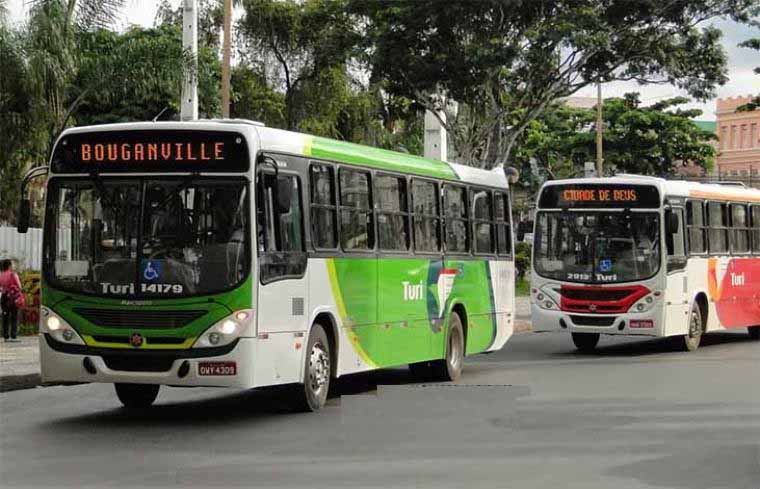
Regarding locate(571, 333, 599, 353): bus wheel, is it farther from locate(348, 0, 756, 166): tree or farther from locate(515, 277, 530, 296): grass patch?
locate(515, 277, 530, 296): grass patch

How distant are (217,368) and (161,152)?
2047mm

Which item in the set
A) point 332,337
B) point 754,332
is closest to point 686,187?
point 754,332

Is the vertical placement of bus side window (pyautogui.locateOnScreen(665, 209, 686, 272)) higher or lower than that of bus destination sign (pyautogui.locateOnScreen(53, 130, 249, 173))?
lower

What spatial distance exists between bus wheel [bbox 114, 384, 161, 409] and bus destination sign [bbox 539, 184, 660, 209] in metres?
11.0

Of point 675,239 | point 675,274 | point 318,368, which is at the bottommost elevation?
point 318,368

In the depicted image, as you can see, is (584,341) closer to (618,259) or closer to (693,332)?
(693,332)

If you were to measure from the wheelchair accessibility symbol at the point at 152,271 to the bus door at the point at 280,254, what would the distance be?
2.89ft

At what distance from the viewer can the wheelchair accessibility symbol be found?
13773 millimetres

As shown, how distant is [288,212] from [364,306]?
2.29 metres

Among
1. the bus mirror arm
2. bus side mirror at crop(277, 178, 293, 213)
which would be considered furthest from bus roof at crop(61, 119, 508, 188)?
the bus mirror arm

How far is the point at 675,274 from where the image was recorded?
25.0 metres

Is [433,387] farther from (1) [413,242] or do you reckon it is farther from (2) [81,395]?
(2) [81,395]

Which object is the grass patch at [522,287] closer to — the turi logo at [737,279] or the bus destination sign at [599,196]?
the turi logo at [737,279]

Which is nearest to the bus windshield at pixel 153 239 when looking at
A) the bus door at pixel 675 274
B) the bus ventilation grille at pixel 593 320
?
the bus ventilation grille at pixel 593 320
